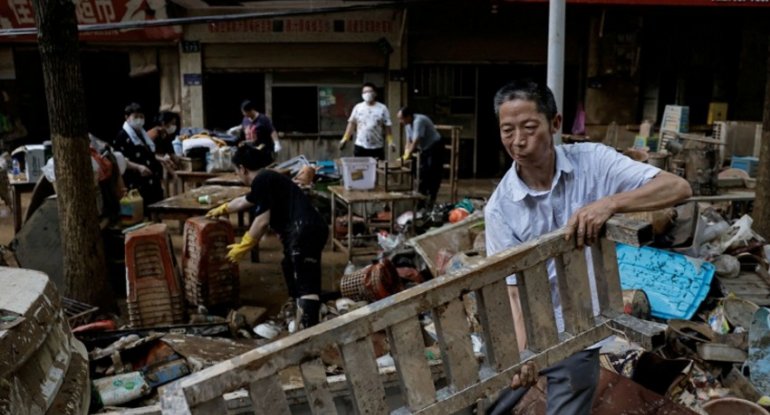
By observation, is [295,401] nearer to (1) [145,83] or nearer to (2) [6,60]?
(2) [6,60]

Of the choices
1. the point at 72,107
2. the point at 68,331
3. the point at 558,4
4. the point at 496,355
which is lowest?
the point at 68,331

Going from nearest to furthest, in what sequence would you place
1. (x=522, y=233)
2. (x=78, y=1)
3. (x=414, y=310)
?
(x=414, y=310)
(x=522, y=233)
(x=78, y=1)

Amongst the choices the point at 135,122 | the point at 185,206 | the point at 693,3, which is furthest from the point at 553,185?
the point at 693,3

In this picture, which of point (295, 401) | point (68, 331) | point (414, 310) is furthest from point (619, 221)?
point (68, 331)

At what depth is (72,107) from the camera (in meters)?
5.55

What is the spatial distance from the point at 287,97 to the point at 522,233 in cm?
1128

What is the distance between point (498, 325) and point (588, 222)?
19.5 inches

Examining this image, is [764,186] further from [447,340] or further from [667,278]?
[447,340]

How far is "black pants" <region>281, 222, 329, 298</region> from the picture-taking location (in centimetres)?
575

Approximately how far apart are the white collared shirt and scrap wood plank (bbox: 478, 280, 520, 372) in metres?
0.41

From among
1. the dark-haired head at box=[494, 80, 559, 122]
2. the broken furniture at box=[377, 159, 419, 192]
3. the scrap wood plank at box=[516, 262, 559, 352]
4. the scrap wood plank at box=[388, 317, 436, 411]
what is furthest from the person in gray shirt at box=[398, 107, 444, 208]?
the scrap wood plank at box=[388, 317, 436, 411]

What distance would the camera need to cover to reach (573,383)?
276 cm

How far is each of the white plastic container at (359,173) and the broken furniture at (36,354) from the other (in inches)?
192

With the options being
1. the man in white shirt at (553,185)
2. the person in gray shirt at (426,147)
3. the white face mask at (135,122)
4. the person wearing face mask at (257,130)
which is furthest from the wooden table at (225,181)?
the man in white shirt at (553,185)
